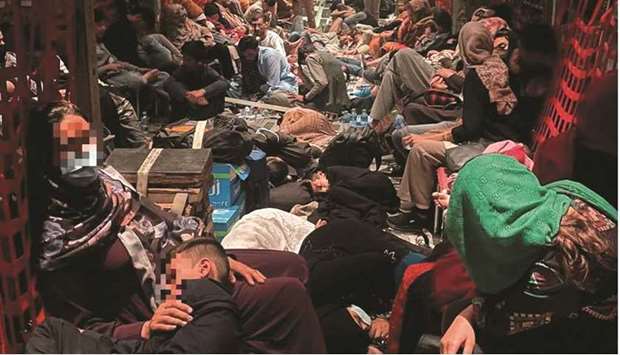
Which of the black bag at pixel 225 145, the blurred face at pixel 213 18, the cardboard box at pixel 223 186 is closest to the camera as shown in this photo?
the cardboard box at pixel 223 186

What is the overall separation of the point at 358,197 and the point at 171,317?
247 cm

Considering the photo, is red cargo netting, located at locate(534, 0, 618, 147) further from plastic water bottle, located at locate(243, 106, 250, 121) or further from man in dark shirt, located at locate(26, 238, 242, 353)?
plastic water bottle, located at locate(243, 106, 250, 121)

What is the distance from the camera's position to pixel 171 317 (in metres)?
2.35

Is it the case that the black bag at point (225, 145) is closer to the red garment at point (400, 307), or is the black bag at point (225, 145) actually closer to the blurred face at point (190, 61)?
the blurred face at point (190, 61)

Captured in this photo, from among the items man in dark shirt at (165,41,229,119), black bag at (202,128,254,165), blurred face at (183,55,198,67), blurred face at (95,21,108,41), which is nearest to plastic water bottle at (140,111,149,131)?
man in dark shirt at (165,41,229,119)

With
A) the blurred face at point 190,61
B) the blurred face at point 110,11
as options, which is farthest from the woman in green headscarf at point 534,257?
the blurred face at point 110,11

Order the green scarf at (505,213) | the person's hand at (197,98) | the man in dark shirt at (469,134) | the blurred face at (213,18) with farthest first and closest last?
the blurred face at (213,18), the person's hand at (197,98), the man in dark shirt at (469,134), the green scarf at (505,213)

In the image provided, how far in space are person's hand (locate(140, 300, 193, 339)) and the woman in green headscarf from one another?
0.68m

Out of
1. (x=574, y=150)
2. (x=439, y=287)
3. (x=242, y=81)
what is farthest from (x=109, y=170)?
(x=242, y=81)

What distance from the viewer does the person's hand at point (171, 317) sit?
7.67ft

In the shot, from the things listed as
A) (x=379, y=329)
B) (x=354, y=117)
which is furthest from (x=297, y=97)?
(x=379, y=329)

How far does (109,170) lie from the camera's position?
3.38 m

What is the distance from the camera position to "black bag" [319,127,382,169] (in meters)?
5.85

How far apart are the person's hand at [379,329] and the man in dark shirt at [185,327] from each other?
2.38 feet
